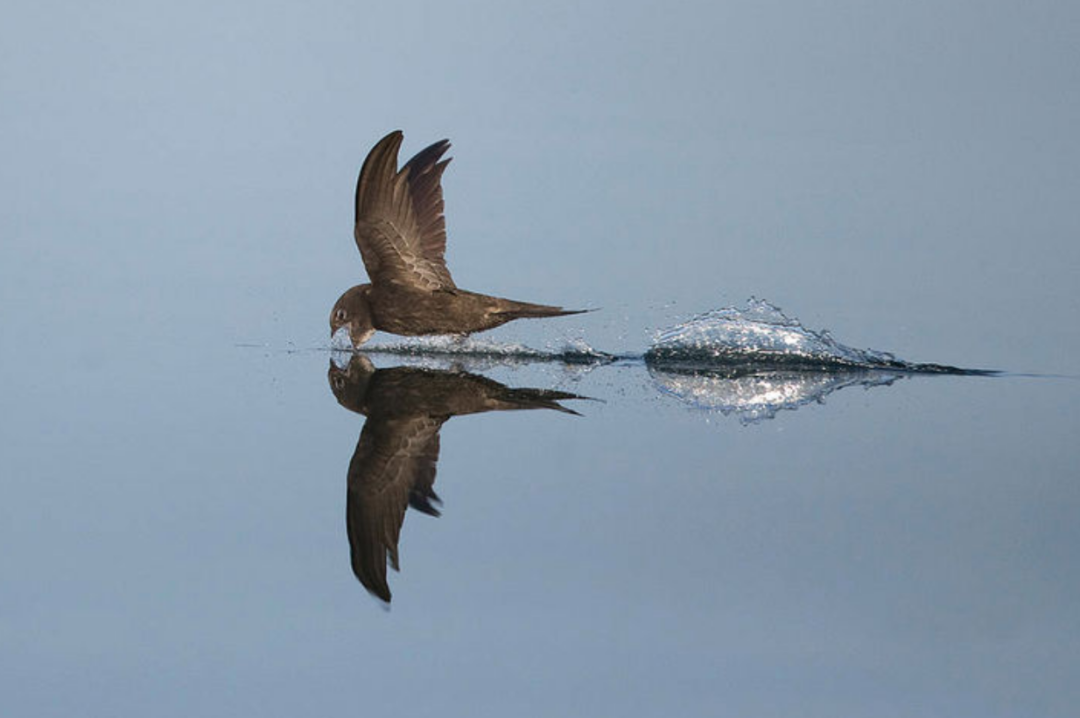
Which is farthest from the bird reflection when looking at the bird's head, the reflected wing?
the bird's head

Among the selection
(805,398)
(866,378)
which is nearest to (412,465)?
(805,398)

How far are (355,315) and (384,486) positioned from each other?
316 centimetres

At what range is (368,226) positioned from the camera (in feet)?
28.0

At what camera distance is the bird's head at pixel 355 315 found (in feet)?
29.2

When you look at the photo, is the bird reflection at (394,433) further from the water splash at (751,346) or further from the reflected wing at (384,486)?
the water splash at (751,346)

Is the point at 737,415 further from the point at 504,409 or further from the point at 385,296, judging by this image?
the point at 385,296

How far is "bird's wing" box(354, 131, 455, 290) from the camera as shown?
330 inches

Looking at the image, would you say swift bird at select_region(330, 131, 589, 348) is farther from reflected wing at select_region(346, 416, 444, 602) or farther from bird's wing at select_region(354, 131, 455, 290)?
reflected wing at select_region(346, 416, 444, 602)

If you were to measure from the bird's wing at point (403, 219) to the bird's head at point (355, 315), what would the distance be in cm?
18

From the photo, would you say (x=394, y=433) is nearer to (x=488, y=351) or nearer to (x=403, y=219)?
(x=403, y=219)

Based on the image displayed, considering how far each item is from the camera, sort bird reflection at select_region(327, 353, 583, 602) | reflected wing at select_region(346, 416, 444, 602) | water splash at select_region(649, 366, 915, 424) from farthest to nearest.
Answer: water splash at select_region(649, 366, 915, 424)
bird reflection at select_region(327, 353, 583, 602)
reflected wing at select_region(346, 416, 444, 602)

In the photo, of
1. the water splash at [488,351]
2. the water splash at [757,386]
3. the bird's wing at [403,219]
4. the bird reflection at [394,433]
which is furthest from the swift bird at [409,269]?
the water splash at [757,386]

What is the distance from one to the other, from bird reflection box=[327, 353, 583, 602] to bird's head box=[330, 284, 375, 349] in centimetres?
16

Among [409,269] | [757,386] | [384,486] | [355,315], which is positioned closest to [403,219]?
A: [409,269]
